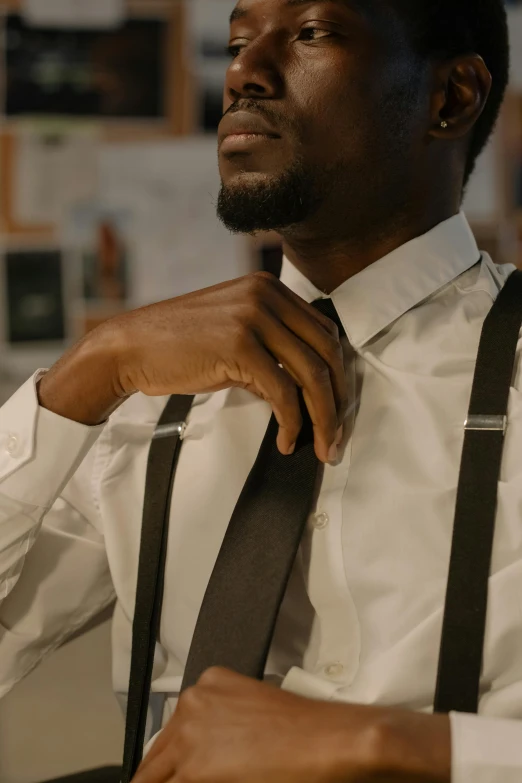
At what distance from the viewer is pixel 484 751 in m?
0.67

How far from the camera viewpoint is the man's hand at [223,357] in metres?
0.82

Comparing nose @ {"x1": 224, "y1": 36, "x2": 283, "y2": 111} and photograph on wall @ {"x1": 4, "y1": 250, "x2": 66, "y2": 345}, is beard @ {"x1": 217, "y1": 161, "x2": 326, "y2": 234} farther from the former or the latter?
photograph on wall @ {"x1": 4, "y1": 250, "x2": 66, "y2": 345}

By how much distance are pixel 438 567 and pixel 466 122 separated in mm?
508

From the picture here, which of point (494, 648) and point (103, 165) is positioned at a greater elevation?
point (103, 165)

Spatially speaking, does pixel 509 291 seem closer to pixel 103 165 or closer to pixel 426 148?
pixel 426 148

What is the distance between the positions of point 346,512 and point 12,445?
347 mm

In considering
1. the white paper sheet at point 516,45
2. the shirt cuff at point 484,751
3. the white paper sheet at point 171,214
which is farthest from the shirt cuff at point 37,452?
the white paper sheet at point 516,45

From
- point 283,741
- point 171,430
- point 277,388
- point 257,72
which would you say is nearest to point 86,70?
point 257,72

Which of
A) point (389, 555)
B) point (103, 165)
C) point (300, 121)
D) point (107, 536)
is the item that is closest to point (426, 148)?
point (300, 121)

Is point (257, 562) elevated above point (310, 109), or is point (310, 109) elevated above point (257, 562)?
point (310, 109)

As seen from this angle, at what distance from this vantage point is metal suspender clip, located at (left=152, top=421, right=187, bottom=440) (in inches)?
38.1

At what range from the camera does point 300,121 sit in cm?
89

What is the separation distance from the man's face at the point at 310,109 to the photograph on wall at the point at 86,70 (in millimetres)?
617

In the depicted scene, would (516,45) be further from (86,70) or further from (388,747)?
(388,747)
